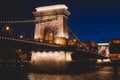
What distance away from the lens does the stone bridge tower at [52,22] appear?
1843 inches

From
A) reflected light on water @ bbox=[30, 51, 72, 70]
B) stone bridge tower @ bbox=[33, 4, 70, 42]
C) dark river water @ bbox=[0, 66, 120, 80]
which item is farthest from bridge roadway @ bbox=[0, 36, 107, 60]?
stone bridge tower @ bbox=[33, 4, 70, 42]

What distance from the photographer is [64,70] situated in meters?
40.4

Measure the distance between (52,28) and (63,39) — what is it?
368cm

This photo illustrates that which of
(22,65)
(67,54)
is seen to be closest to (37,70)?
(67,54)

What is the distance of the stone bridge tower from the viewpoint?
46.8m

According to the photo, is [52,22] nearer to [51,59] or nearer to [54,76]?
[51,59]

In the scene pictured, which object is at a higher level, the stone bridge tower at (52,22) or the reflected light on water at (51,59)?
the stone bridge tower at (52,22)

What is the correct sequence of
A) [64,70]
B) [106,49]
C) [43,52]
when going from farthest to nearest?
1. [106,49]
2. [43,52]
3. [64,70]

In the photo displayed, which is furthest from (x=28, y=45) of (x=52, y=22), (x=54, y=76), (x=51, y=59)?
(x=52, y=22)

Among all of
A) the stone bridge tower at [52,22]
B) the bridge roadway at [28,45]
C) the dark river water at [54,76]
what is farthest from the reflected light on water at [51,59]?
the dark river water at [54,76]

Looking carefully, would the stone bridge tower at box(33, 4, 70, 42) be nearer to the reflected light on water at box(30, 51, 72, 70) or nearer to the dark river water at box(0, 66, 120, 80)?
the reflected light on water at box(30, 51, 72, 70)

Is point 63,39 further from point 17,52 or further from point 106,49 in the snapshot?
point 106,49

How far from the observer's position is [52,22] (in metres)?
47.9

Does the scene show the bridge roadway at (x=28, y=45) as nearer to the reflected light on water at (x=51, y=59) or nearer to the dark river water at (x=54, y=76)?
the reflected light on water at (x=51, y=59)
